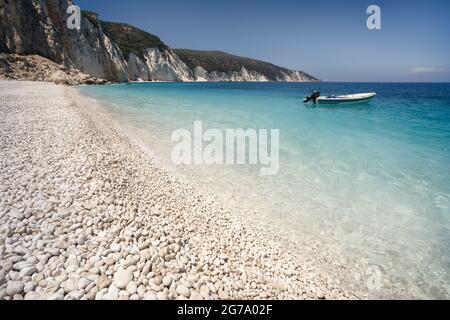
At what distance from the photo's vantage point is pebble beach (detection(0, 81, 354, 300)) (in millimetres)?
3318

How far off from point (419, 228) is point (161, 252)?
643 cm

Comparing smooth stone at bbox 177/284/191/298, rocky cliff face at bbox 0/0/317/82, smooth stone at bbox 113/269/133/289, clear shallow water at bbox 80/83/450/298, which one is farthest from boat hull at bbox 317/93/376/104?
rocky cliff face at bbox 0/0/317/82

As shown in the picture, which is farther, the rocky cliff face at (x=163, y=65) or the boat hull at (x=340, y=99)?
the rocky cliff face at (x=163, y=65)

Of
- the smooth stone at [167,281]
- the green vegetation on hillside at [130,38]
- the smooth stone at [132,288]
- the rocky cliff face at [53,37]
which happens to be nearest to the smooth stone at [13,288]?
the smooth stone at [132,288]

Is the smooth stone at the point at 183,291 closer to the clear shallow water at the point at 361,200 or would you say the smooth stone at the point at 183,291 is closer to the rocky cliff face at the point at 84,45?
the clear shallow water at the point at 361,200

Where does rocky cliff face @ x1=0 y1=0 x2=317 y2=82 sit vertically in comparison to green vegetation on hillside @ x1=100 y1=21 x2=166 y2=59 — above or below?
below

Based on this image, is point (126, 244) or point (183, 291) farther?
point (126, 244)

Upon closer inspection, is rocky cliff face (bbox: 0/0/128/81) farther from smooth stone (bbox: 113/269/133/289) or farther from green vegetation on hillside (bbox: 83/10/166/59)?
smooth stone (bbox: 113/269/133/289)

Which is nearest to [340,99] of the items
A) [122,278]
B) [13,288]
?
[122,278]

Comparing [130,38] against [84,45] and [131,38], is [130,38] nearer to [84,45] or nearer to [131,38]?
[131,38]

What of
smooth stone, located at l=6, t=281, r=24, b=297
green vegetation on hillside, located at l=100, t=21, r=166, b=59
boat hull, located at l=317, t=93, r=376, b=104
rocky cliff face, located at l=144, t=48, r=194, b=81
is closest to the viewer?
smooth stone, located at l=6, t=281, r=24, b=297

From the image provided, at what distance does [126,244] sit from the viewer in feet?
13.3

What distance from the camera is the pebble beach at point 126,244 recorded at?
3.32 meters

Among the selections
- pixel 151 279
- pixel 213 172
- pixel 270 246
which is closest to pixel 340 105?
pixel 213 172
